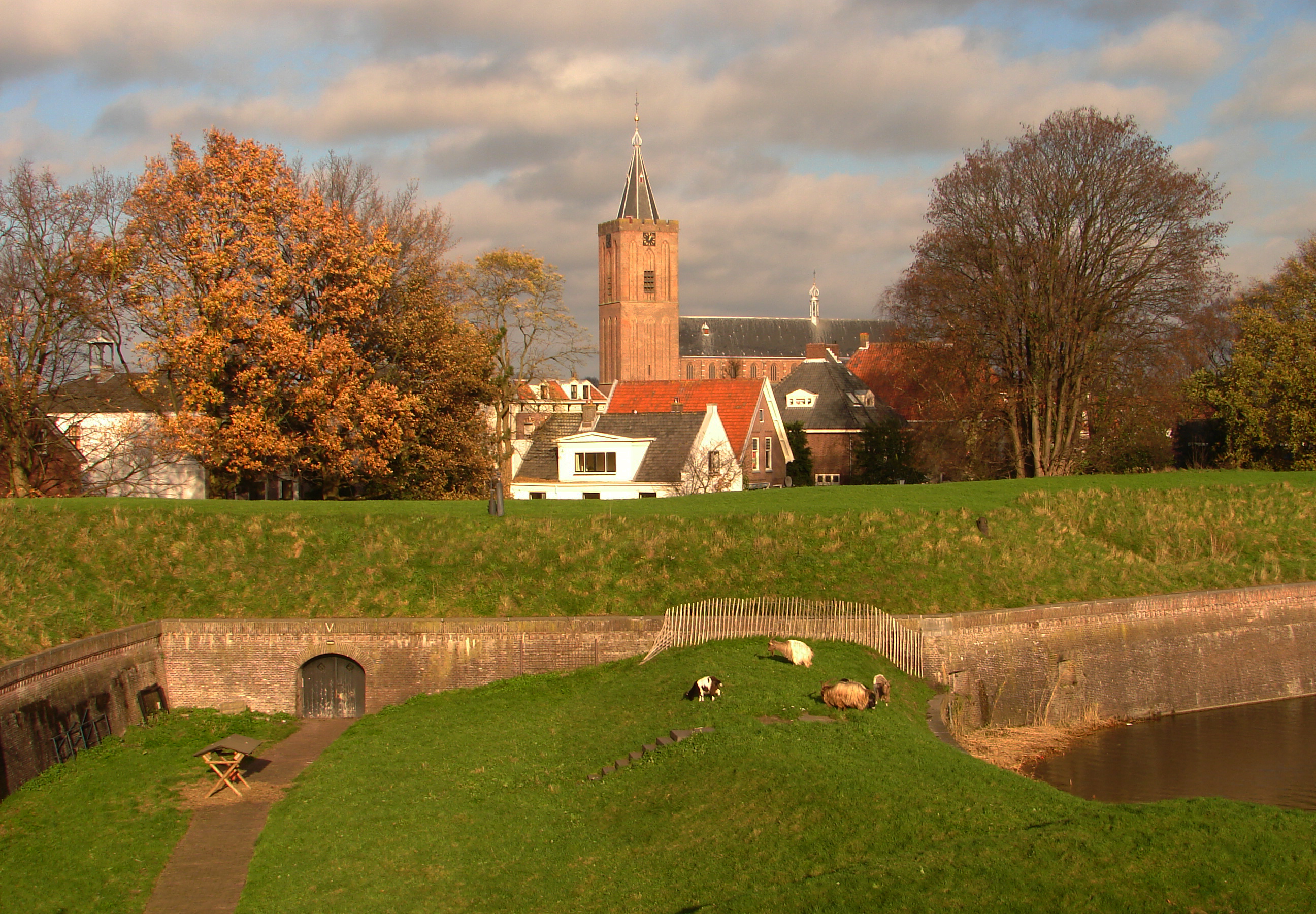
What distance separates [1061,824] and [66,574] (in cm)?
2081

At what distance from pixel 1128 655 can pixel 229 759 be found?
18462 mm

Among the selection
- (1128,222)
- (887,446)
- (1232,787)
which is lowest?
(1232,787)

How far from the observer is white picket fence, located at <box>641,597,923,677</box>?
803 inches

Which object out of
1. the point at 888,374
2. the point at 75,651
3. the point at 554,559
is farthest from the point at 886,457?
the point at 75,651

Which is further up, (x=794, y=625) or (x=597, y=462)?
(x=597, y=462)

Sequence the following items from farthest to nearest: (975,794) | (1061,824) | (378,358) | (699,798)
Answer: (378,358) < (699,798) < (975,794) < (1061,824)

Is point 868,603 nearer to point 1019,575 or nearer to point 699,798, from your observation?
point 1019,575

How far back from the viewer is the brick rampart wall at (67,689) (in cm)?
1703

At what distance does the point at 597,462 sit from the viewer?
4550cm

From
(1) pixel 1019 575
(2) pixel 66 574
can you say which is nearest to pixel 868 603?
(1) pixel 1019 575

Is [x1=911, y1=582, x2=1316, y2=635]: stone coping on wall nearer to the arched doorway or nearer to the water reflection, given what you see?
the water reflection

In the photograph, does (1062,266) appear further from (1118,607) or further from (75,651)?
(75,651)

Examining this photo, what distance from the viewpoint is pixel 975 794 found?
12.1 metres

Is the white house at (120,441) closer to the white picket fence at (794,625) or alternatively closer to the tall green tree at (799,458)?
the white picket fence at (794,625)
